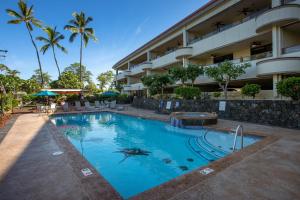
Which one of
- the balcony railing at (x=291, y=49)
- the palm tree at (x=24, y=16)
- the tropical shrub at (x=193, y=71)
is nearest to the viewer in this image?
the balcony railing at (x=291, y=49)

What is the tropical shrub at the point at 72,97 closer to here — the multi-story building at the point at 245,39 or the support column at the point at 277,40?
the multi-story building at the point at 245,39

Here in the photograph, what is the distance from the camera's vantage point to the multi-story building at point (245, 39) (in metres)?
11.6

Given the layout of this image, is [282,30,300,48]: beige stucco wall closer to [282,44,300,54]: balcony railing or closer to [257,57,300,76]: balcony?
[282,44,300,54]: balcony railing

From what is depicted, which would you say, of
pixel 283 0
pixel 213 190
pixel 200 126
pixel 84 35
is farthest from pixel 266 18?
pixel 84 35

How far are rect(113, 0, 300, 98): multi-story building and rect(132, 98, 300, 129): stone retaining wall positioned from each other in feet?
9.36

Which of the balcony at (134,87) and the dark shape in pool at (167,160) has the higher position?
the balcony at (134,87)

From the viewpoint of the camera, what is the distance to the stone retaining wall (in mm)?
8859

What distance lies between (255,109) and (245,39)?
269 inches

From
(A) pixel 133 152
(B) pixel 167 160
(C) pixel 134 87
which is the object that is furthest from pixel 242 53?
(C) pixel 134 87

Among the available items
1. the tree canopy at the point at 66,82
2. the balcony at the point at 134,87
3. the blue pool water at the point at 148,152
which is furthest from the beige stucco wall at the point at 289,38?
the tree canopy at the point at 66,82

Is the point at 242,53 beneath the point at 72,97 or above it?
above

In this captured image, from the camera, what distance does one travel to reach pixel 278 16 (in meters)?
11.4

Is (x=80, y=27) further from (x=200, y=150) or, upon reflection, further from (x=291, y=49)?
(x=200, y=150)

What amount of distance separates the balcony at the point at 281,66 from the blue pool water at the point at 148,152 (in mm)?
6575
